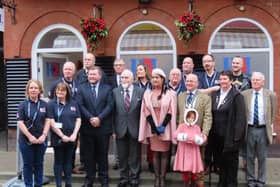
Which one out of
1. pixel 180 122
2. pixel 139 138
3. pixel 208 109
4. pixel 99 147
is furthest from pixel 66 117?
pixel 208 109

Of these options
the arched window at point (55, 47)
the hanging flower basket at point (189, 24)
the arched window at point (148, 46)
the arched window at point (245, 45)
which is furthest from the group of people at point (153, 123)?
the arched window at point (55, 47)

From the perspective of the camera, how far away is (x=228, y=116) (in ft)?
21.5

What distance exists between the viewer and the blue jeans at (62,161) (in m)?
6.64

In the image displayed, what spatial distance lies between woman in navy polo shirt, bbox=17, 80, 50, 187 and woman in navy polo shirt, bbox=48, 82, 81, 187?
0.15 metres

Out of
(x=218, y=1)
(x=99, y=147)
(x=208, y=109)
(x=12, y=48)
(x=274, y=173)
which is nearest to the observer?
(x=208, y=109)

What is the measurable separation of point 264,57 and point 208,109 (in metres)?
4.34

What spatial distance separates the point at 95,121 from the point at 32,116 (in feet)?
3.25

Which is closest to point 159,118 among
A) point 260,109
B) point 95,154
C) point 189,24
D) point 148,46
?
point 95,154

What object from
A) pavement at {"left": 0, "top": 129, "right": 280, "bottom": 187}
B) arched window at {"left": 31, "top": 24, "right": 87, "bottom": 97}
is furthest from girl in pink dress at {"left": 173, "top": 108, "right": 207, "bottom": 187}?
arched window at {"left": 31, "top": 24, "right": 87, "bottom": 97}

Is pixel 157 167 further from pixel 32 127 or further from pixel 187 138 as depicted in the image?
pixel 32 127

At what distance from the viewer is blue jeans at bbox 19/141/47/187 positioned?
21.0ft

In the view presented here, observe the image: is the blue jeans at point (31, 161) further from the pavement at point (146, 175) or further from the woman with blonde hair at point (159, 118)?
the woman with blonde hair at point (159, 118)

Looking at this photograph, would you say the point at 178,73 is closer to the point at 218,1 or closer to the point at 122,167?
the point at 122,167

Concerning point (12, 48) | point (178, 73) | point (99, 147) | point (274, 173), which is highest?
point (12, 48)
